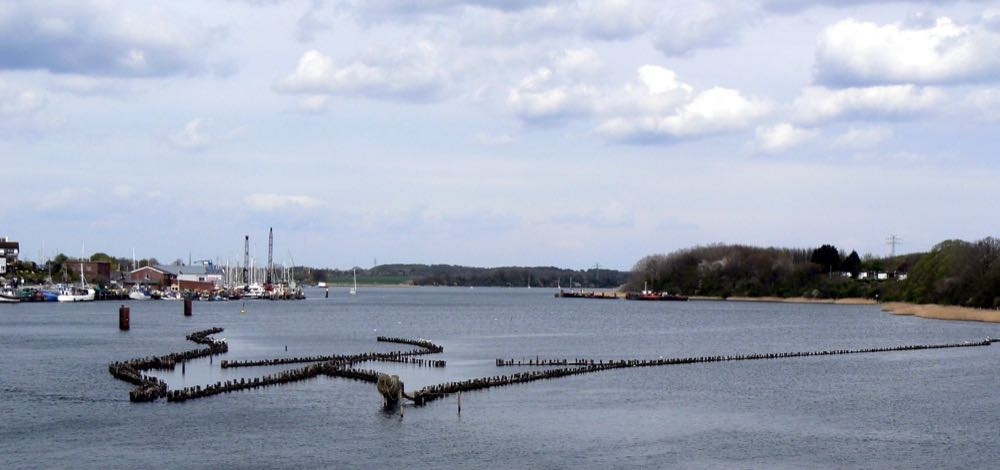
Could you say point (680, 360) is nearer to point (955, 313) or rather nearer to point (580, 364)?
point (580, 364)

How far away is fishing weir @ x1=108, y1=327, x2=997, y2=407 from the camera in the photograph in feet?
197

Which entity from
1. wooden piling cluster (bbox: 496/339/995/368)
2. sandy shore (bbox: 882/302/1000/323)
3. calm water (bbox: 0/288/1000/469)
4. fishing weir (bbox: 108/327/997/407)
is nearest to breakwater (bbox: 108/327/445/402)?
fishing weir (bbox: 108/327/997/407)

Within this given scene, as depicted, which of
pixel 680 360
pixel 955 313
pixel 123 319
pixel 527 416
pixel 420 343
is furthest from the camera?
pixel 955 313

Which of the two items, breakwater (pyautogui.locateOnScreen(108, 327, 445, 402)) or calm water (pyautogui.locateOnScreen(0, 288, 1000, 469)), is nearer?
calm water (pyautogui.locateOnScreen(0, 288, 1000, 469))

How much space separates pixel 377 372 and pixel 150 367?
15.8 m

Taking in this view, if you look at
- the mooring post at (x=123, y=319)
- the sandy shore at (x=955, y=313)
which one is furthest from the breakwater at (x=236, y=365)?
the sandy shore at (x=955, y=313)

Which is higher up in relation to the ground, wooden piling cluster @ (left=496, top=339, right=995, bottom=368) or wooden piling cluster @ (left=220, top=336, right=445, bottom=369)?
wooden piling cluster @ (left=220, top=336, right=445, bottom=369)

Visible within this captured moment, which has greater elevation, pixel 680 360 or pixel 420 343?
pixel 420 343

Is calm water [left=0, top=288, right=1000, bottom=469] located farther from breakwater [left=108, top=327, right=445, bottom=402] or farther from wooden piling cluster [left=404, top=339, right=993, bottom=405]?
wooden piling cluster [left=404, top=339, right=993, bottom=405]

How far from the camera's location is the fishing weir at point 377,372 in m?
59.9

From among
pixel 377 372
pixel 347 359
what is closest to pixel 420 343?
pixel 347 359

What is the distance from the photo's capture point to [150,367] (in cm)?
7606

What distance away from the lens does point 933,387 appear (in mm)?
70875

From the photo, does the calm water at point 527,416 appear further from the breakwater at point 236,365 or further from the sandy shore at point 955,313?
the sandy shore at point 955,313
